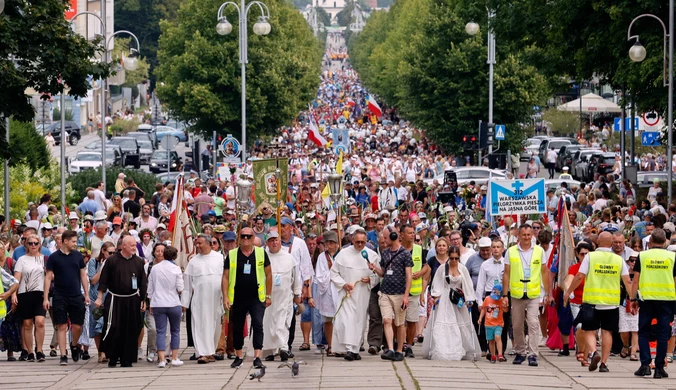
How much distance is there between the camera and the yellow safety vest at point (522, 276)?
15.8 metres

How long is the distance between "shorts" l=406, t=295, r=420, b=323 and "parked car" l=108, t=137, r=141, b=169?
144ft

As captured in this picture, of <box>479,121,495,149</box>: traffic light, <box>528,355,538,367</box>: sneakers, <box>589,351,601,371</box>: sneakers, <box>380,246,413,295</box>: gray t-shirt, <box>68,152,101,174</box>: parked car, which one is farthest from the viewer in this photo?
<box>68,152,101,174</box>: parked car

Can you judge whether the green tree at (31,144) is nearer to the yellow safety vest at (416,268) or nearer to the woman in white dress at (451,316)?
the yellow safety vest at (416,268)

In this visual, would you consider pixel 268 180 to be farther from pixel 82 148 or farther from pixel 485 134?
pixel 82 148

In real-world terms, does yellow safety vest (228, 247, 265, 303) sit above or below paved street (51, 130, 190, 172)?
below

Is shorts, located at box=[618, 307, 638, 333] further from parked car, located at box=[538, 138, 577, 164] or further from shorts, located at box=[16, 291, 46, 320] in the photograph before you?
parked car, located at box=[538, 138, 577, 164]

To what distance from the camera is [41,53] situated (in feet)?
79.6

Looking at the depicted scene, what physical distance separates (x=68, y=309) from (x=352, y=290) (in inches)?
131

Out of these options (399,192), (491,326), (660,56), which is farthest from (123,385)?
(399,192)

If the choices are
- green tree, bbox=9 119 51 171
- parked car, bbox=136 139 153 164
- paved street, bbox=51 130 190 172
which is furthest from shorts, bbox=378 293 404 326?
parked car, bbox=136 139 153 164

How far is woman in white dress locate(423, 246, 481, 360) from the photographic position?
15.8 m

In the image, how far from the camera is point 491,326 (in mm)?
16000

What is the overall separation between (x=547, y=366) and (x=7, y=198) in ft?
51.4

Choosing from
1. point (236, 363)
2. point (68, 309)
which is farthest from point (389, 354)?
point (68, 309)
